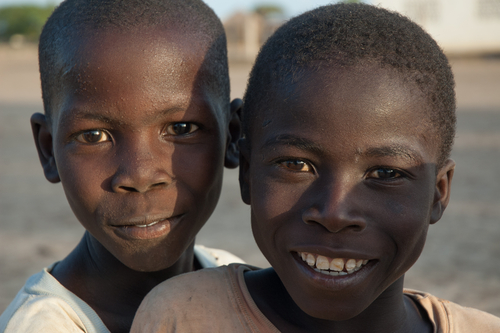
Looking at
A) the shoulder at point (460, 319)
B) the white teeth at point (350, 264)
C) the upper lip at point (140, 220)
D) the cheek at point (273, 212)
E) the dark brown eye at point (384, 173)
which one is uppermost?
the dark brown eye at point (384, 173)

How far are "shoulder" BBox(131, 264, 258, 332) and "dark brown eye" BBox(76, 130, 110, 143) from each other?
53 centimetres

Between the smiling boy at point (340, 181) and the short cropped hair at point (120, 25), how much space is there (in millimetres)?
438

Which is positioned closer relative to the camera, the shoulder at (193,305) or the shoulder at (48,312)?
the shoulder at (193,305)

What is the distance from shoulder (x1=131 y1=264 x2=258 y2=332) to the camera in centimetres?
153

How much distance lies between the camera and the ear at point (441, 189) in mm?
1570

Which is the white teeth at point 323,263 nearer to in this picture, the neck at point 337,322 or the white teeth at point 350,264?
the white teeth at point 350,264

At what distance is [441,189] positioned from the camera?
160 cm

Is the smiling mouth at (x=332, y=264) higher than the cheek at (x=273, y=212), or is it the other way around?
the cheek at (x=273, y=212)

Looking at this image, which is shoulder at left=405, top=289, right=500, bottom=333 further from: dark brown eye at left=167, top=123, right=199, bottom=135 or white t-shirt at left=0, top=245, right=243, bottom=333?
white t-shirt at left=0, top=245, right=243, bottom=333

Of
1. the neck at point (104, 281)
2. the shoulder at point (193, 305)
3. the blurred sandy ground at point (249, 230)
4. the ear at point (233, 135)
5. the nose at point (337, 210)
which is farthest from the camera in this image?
the blurred sandy ground at point (249, 230)

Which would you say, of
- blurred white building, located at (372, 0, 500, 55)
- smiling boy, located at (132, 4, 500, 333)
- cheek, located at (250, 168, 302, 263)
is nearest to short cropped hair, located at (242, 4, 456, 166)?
smiling boy, located at (132, 4, 500, 333)

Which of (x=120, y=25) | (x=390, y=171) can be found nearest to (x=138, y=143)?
(x=120, y=25)

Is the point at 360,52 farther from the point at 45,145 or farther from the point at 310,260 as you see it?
the point at 45,145

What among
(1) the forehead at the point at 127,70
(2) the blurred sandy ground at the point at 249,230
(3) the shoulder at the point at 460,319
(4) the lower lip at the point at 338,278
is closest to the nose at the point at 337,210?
(4) the lower lip at the point at 338,278
